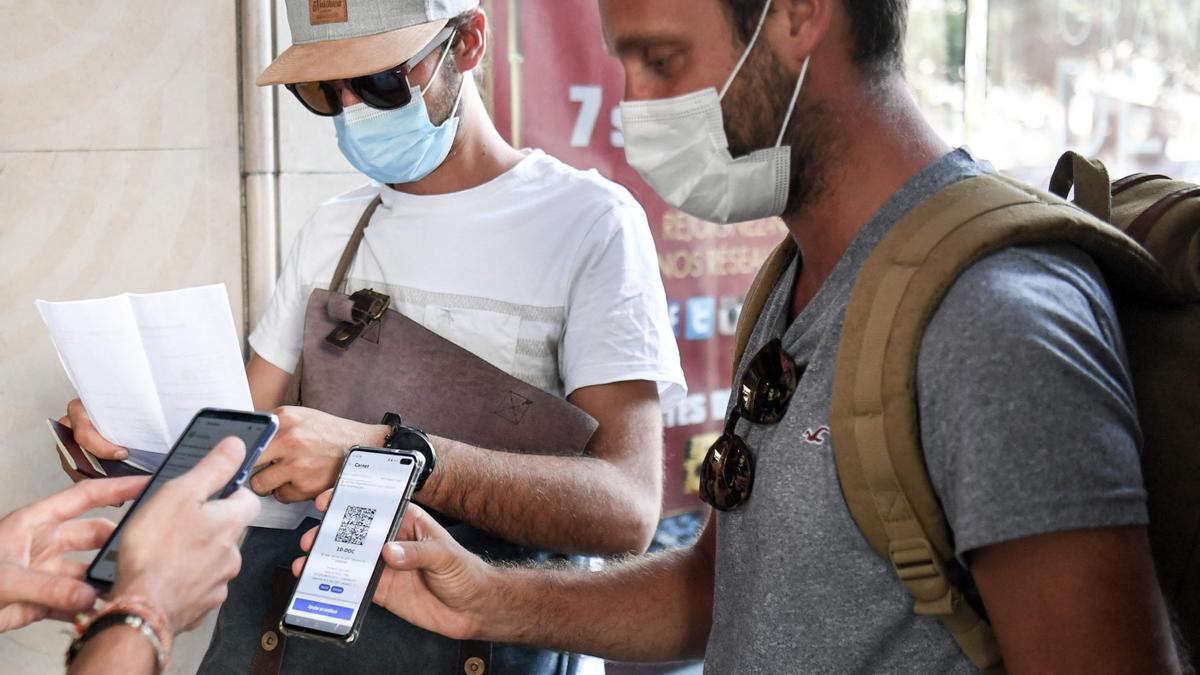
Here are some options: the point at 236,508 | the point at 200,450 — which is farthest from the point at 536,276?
the point at 236,508

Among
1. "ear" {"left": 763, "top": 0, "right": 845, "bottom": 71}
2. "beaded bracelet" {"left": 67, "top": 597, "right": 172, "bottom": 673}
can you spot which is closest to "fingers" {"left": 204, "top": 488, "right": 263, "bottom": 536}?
"beaded bracelet" {"left": 67, "top": 597, "right": 172, "bottom": 673}

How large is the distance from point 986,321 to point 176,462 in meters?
1.19

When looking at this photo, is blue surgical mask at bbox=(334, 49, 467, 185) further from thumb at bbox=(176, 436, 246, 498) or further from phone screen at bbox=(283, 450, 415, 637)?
thumb at bbox=(176, 436, 246, 498)

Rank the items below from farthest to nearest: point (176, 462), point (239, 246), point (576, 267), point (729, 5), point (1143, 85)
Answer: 1. point (1143, 85)
2. point (239, 246)
3. point (576, 267)
4. point (176, 462)
5. point (729, 5)

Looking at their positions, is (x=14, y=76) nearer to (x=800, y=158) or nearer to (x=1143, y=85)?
(x=800, y=158)

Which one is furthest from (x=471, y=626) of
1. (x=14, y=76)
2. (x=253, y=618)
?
(x=14, y=76)

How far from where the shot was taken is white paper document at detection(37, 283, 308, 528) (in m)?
1.85

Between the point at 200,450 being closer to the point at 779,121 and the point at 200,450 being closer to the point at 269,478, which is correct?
the point at 269,478

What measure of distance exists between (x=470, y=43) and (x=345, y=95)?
0.98ft

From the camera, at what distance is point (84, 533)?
170 cm

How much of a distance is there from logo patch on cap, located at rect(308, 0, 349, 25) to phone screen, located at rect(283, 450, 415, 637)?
1.05 m

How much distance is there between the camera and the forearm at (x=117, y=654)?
4.33 ft

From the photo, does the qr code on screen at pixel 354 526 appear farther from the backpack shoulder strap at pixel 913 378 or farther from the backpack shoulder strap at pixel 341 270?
the backpack shoulder strap at pixel 913 378

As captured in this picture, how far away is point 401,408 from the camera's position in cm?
215
